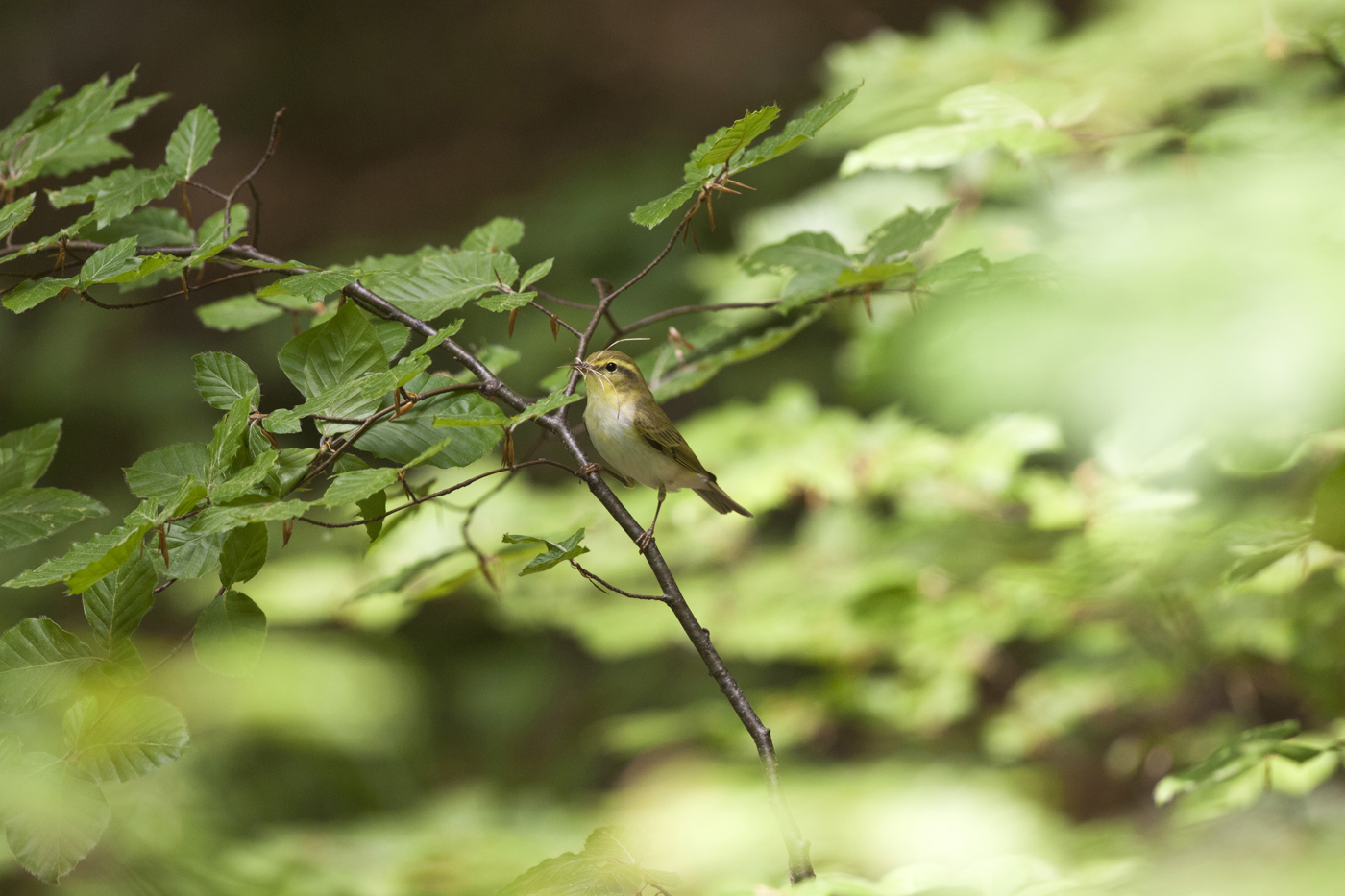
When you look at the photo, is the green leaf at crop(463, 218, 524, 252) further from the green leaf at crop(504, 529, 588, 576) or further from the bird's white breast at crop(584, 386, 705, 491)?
the green leaf at crop(504, 529, 588, 576)

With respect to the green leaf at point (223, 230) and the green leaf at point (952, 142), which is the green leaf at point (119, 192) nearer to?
the green leaf at point (223, 230)

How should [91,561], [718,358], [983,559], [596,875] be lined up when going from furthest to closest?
[983,559], [718,358], [596,875], [91,561]

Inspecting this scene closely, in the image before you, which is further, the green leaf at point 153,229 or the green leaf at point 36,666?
the green leaf at point 153,229

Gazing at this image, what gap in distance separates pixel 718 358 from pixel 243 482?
642 mm

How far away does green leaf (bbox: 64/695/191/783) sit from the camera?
2.13 ft

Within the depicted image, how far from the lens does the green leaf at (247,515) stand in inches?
23.5

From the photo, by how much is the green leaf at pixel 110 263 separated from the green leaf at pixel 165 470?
0.47 feet

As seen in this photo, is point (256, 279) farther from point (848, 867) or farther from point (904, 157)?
point (848, 867)

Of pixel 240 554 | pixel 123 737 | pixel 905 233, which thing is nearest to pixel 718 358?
pixel 905 233

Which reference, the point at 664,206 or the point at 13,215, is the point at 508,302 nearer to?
the point at 664,206

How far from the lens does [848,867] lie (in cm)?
192

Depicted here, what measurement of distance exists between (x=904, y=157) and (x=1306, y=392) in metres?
0.66

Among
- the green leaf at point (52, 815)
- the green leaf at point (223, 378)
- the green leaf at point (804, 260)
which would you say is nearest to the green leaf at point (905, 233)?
A: the green leaf at point (804, 260)

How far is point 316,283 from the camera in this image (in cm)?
74
